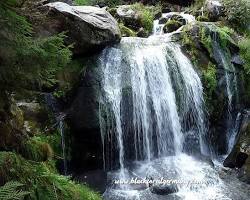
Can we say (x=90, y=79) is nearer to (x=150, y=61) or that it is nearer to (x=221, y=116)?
(x=150, y=61)

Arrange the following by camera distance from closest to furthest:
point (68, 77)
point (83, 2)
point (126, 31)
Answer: point (68, 77) < point (126, 31) < point (83, 2)

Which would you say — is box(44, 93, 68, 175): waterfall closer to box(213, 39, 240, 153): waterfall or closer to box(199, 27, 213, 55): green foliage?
box(213, 39, 240, 153): waterfall

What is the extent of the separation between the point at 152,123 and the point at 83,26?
2.99 m

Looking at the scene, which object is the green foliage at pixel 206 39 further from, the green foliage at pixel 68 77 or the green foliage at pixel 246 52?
the green foliage at pixel 68 77

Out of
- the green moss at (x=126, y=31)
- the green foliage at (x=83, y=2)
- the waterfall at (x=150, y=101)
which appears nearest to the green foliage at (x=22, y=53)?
the waterfall at (x=150, y=101)

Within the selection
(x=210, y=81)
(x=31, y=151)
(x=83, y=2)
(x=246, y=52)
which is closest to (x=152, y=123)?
(x=210, y=81)

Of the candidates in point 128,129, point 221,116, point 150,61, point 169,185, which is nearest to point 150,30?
point 150,61

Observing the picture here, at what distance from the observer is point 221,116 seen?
1117 centimetres

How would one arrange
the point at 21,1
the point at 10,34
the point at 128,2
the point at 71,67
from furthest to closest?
1. the point at 128,2
2. the point at 71,67
3. the point at 21,1
4. the point at 10,34

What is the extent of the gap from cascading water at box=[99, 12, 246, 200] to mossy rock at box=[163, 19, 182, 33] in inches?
73.1

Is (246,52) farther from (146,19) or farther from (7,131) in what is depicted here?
(7,131)

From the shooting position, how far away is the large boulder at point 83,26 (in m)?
9.16

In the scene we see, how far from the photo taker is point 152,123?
992 cm

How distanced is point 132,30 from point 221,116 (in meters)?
4.12
